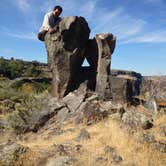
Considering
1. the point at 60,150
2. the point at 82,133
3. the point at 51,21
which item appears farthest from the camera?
the point at 51,21

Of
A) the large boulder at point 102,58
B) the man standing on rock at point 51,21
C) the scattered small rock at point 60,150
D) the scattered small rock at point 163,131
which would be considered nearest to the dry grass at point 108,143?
the scattered small rock at point 60,150

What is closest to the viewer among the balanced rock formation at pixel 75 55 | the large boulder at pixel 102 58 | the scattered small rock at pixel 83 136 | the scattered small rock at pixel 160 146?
the scattered small rock at pixel 160 146

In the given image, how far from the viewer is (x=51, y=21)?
46.2ft

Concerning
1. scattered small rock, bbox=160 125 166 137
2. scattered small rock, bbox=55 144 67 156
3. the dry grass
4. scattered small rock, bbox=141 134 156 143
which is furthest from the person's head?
scattered small rock, bbox=141 134 156 143

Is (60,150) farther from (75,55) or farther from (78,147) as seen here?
(75,55)

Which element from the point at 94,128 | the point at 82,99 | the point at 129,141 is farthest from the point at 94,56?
the point at 129,141

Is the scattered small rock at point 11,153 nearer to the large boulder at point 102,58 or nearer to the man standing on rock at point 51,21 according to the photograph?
the large boulder at point 102,58

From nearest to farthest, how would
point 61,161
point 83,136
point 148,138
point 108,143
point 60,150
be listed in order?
point 61,161, point 60,150, point 148,138, point 108,143, point 83,136

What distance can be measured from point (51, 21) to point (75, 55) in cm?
178

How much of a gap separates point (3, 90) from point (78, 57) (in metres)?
17.9

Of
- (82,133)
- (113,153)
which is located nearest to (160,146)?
(113,153)

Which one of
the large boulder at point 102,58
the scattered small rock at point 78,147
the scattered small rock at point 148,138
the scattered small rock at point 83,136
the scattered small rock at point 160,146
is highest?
the large boulder at point 102,58

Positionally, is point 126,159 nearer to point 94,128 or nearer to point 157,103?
point 94,128

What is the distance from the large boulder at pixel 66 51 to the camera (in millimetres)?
13995
